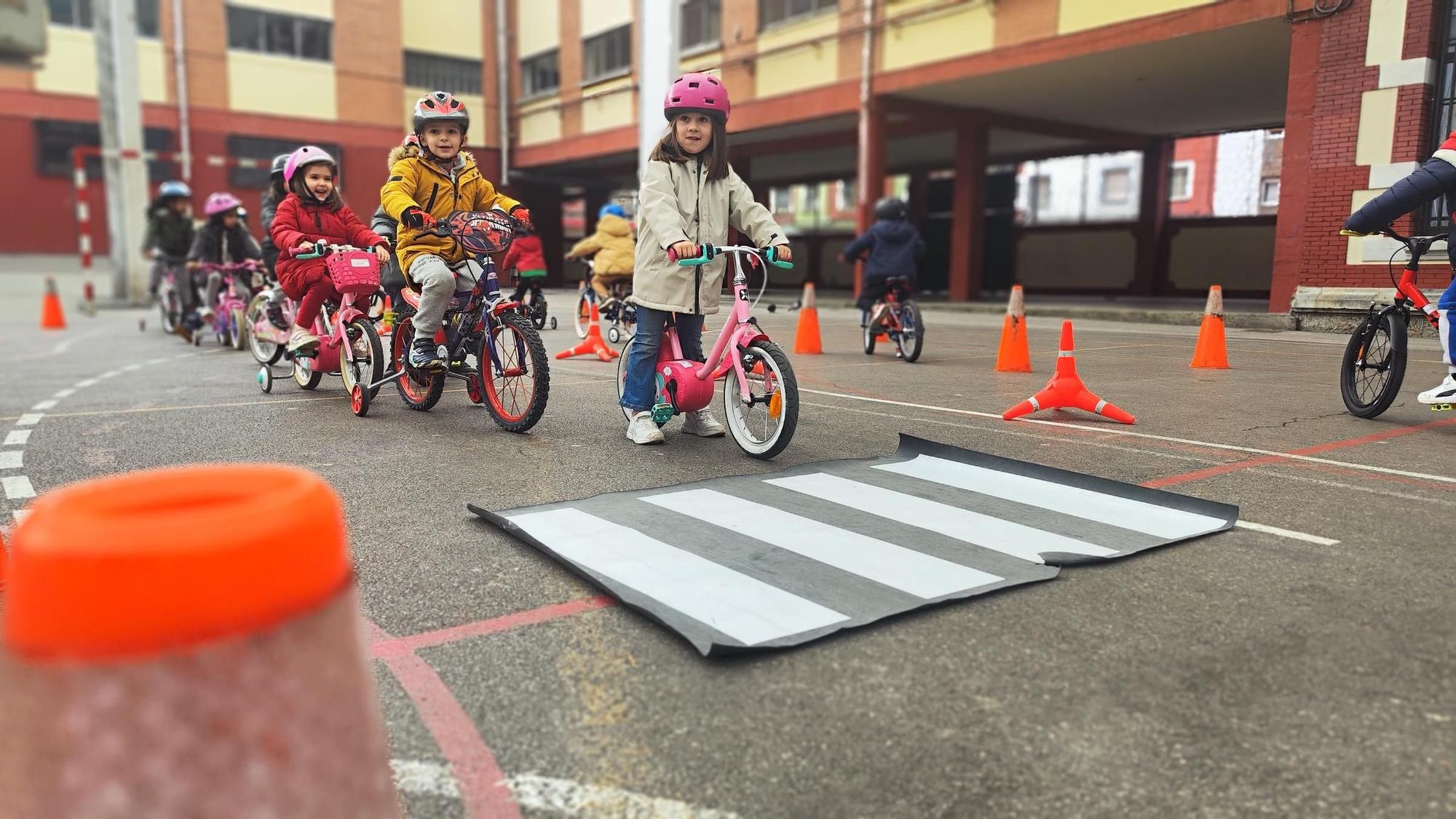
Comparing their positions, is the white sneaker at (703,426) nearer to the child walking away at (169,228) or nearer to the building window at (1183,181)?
the child walking away at (169,228)

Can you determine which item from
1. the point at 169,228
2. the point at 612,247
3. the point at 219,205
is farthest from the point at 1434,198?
the point at 169,228

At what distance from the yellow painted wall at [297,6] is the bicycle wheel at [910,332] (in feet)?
84.3

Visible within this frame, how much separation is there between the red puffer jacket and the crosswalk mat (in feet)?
14.3

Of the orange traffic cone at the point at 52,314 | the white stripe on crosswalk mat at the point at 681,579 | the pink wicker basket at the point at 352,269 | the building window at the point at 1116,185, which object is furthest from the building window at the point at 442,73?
the building window at the point at 1116,185

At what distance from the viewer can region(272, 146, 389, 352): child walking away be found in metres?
7.74

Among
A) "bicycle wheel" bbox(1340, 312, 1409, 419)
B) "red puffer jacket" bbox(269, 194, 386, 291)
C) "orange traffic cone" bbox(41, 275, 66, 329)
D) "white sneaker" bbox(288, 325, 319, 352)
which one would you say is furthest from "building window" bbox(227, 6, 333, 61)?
"bicycle wheel" bbox(1340, 312, 1409, 419)

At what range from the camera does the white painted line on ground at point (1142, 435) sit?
5.10 m

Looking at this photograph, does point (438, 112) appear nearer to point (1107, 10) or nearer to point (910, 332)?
point (910, 332)

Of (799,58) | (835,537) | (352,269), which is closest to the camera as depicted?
(835,537)

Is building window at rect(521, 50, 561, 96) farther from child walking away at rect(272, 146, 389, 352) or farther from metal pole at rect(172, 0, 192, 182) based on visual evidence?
child walking away at rect(272, 146, 389, 352)

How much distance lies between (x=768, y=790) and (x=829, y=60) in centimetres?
2236

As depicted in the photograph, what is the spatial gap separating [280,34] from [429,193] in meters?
27.0

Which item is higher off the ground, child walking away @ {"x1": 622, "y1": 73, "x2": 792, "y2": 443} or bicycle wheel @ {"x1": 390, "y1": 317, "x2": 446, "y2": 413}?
child walking away @ {"x1": 622, "y1": 73, "x2": 792, "y2": 443}

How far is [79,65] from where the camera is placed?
26.3m
